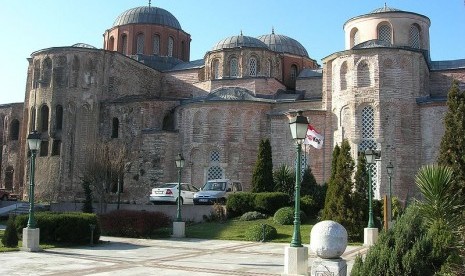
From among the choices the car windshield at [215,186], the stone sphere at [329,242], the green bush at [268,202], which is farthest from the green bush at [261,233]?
the stone sphere at [329,242]

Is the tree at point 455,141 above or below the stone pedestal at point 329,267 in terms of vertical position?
above

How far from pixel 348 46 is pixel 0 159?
91.1 ft

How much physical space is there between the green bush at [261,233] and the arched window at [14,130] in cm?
2717

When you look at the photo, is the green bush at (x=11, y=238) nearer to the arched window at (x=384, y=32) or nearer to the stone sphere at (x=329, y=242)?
the stone sphere at (x=329, y=242)

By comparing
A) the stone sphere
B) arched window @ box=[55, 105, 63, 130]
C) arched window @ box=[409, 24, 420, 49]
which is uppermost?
arched window @ box=[409, 24, 420, 49]

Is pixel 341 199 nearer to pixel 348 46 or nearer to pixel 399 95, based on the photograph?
pixel 399 95

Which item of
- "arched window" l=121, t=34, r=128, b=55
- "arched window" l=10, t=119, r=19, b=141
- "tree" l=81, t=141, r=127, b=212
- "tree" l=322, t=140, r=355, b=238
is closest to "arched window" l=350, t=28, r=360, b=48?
"tree" l=81, t=141, r=127, b=212

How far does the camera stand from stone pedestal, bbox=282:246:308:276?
1080 centimetres

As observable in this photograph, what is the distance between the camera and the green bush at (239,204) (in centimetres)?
2533

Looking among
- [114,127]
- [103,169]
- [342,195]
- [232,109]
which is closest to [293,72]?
[232,109]

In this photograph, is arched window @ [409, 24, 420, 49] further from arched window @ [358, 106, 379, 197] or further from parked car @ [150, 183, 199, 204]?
parked car @ [150, 183, 199, 204]

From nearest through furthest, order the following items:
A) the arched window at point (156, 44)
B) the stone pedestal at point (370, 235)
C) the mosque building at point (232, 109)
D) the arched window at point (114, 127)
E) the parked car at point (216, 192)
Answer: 1. the stone pedestal at point (370, 235)
2. the parked car at point (216, 192)
3. the mosque building at point (232, 109)
4. the arched window at point (114, 127)
5. the arched window at point (156, 44)

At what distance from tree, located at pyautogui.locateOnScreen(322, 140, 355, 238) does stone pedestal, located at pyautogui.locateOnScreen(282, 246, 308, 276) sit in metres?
8.65

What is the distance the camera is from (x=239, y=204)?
25359 millimetres
